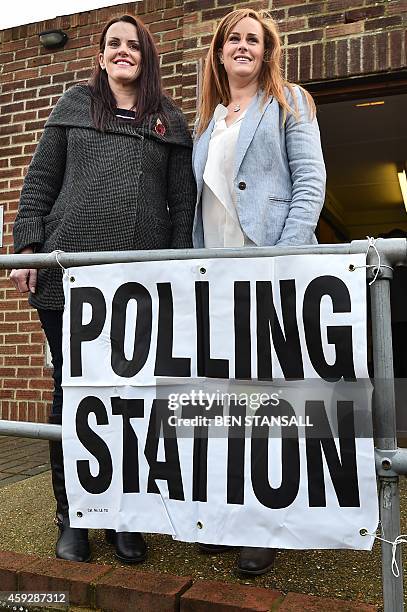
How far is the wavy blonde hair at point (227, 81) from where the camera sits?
224cm

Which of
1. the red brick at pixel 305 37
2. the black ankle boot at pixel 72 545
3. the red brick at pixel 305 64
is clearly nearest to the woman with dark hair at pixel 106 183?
the black ankle boot at pixel 72 545

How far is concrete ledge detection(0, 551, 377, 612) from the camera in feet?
5.78

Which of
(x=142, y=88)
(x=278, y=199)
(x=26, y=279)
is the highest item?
(x=142, y=88)

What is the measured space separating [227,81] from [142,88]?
0.36 m

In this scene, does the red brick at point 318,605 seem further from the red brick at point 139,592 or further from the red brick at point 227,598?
the red brick at point 139,592

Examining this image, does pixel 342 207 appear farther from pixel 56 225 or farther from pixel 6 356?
pixel 56 225

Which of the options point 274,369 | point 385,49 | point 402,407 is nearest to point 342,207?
point 402,407

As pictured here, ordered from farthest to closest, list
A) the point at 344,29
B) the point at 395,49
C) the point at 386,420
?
the point at 344,29, the point at 395,49, the point at 386,420

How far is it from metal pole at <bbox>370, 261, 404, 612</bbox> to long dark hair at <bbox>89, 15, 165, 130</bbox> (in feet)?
3.90

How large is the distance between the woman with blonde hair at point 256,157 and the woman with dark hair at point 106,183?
0.13 meters

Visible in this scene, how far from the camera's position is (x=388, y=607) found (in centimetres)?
155

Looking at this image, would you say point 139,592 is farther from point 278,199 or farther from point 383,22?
point 383,22

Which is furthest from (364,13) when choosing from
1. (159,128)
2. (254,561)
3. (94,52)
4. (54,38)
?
(254,561)

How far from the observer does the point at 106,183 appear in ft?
7.23
